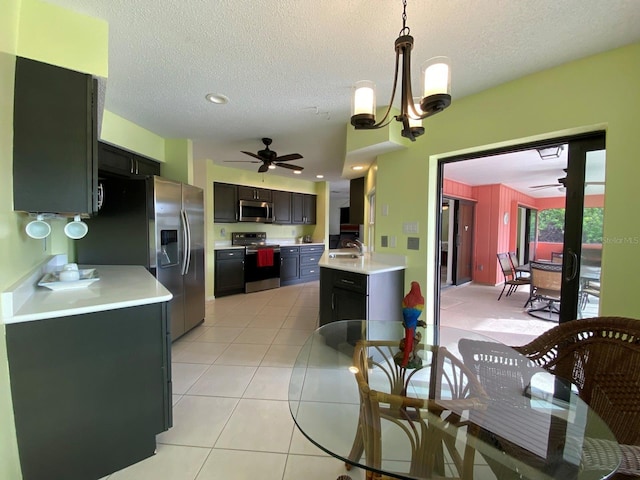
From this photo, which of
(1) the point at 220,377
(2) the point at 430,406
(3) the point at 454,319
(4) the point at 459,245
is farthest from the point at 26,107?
(4) the point at 459,245

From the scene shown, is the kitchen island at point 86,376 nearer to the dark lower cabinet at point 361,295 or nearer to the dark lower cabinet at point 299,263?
the dark lower cabinet at point 361,295

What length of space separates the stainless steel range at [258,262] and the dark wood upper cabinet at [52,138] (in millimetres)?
3698

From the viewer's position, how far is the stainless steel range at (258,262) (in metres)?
5.00

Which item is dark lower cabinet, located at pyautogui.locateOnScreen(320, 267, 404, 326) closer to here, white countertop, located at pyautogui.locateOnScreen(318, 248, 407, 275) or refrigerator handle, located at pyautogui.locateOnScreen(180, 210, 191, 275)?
white countertop, located at pyautogui.locateOnScreen(318, 248, 407, 275)

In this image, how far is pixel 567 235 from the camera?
1.86 meters

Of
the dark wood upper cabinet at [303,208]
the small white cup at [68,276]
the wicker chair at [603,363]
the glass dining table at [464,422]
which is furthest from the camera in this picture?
the dark wood upper cabinet at [303,208]

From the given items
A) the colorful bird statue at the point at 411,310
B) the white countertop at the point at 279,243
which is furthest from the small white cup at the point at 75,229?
the white countertop at the point at 279,243

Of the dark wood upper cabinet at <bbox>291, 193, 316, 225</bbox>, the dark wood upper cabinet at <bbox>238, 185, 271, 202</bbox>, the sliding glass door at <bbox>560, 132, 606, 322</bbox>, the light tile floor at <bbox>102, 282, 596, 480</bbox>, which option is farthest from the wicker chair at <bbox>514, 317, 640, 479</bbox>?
the dark wood upper cabinet at <bbox>291, 193, 316, 225</bbox>

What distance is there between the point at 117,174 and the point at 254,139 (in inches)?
61.2

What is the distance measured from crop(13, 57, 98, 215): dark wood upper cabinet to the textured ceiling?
44 cm

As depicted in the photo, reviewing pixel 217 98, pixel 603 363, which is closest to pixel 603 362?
pixel 603 363

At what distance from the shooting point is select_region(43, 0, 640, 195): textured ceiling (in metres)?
1.32

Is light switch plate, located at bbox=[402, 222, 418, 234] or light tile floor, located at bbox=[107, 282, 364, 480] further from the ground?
light switch plate, located at bbox=[402, 222, 418, 234]

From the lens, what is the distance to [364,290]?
7.83 ft
